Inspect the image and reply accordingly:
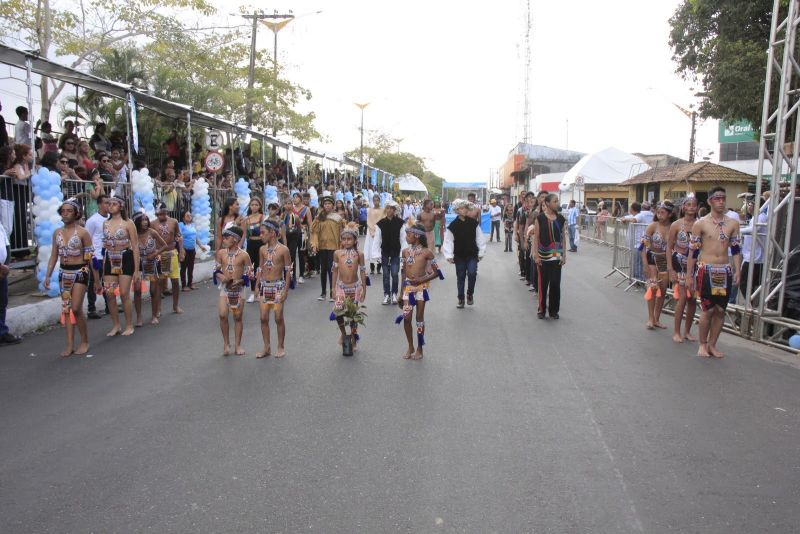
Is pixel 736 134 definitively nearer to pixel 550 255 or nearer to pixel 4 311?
pixel 550 255

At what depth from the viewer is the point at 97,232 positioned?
29.6 feet

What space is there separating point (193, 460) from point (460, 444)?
6.26 feet

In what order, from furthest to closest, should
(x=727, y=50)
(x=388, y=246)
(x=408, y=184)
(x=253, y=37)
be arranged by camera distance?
(x=408, y=184), (x=253, y=37), (x=727, y=50), (x=388, y=246)

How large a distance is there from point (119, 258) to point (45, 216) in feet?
6.57

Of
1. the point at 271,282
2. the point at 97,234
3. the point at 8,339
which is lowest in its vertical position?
the point at 8,339

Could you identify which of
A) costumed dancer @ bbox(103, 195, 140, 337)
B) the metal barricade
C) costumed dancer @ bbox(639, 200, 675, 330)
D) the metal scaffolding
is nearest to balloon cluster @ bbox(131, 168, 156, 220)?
the metal barricade

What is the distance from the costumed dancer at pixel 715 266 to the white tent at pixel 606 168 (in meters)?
29.4

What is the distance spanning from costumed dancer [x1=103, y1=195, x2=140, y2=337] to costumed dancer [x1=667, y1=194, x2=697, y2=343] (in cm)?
703

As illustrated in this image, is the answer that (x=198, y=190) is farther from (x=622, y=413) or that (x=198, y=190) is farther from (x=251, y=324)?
(x=622, y=413)

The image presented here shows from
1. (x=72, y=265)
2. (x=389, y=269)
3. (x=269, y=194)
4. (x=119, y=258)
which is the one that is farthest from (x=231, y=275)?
(x=269, y=194)

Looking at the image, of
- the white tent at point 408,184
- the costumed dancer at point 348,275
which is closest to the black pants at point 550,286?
the costumed dancer at point 348,275

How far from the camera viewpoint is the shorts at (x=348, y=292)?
25.8 feet

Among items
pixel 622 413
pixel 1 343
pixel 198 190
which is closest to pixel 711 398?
pixel 622 413

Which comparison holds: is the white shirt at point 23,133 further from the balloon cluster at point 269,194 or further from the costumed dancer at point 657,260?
the costumed dancer at point 657,260
